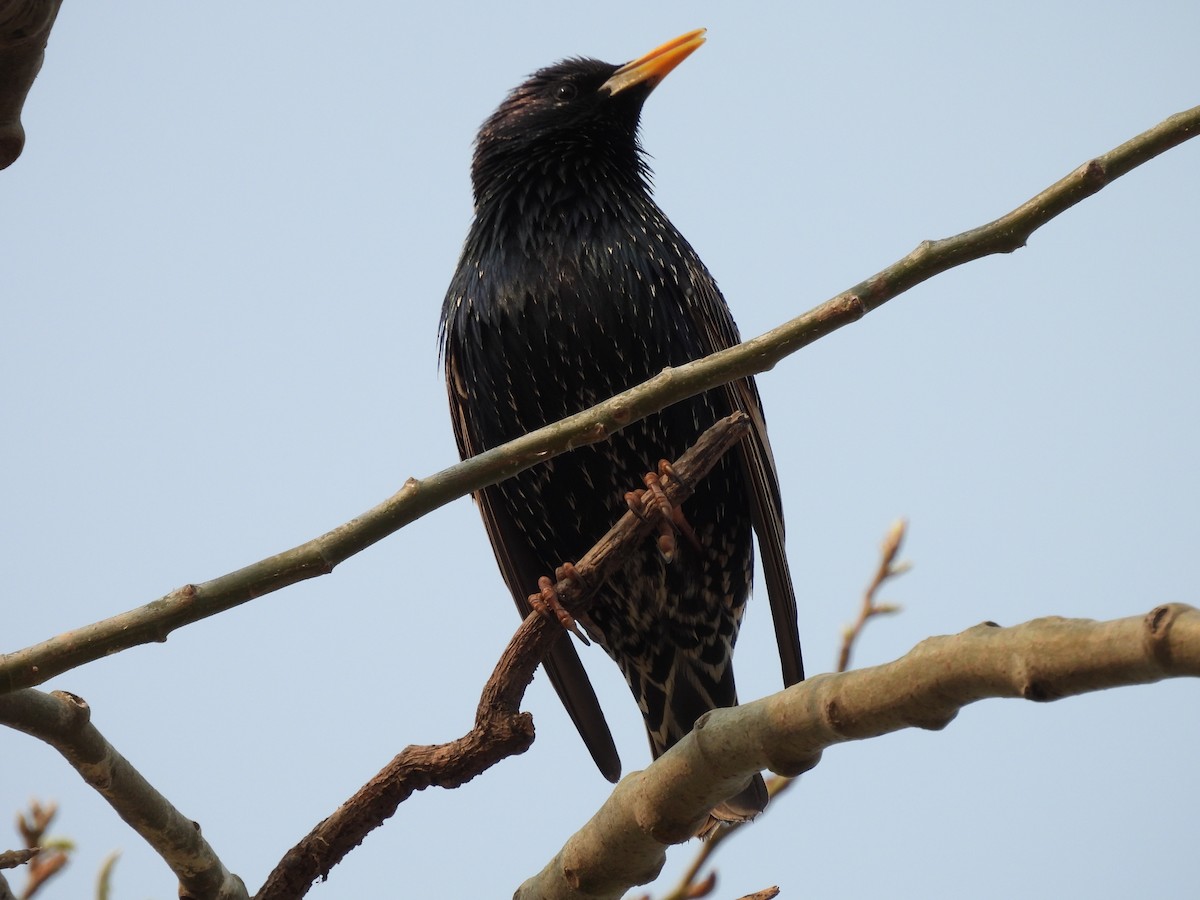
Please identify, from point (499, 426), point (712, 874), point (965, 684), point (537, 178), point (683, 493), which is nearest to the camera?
point (965, 684)

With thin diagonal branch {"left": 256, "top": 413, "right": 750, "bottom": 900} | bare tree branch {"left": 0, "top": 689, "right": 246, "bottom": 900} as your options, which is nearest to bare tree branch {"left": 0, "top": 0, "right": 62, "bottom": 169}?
bare tree branch {"left": 0, "top": 689, "right": 246, "bottom": 900}

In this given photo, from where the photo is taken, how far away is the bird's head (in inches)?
201

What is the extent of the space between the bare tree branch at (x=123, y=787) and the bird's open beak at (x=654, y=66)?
3.24 metres

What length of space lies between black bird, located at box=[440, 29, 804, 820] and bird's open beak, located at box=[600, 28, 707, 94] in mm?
62

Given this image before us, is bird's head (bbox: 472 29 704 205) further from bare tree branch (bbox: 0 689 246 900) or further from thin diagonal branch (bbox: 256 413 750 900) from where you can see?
bare tree branch (bbox: 0 689 246 900)

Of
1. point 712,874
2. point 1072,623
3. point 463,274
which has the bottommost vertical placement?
point 712,874

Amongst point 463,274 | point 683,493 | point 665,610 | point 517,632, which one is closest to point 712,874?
point 517,632

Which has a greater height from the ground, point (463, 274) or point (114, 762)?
point (463, 274)

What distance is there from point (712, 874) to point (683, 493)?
1.08 metres

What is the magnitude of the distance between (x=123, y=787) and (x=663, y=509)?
164 cm

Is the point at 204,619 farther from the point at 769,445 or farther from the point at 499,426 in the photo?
the point at 769,445

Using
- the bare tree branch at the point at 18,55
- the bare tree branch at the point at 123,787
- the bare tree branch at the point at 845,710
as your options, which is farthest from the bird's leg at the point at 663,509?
the bare tree branch at the point at 18,55

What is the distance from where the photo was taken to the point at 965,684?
2.37 m

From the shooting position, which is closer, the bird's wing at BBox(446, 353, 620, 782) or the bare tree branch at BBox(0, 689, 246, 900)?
the bare tree branch at BBox(0, 689, 246, 900)
